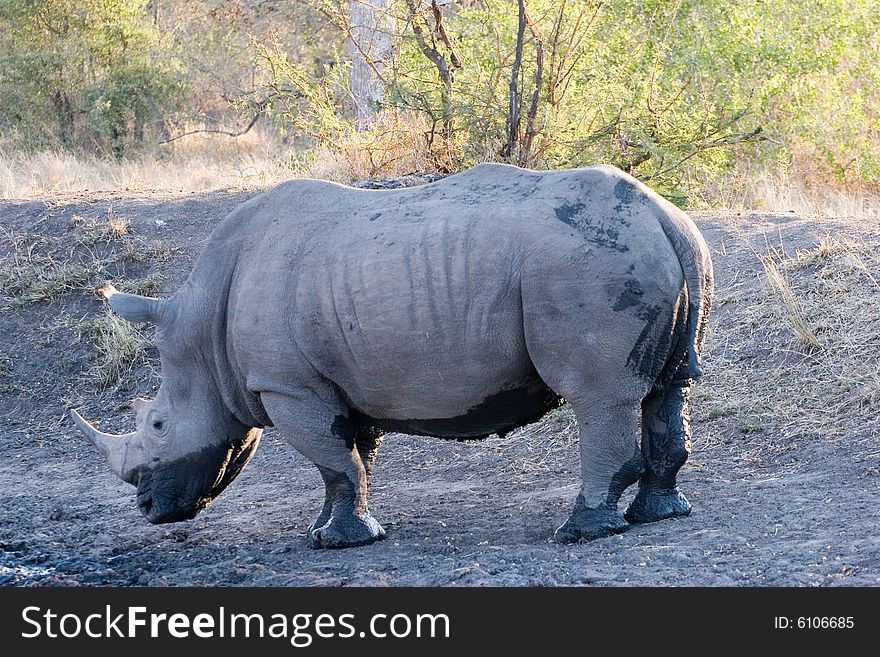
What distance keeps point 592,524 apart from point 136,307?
251cm

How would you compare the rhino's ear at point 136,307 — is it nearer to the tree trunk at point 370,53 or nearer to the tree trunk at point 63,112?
the tree trunk at point 370,53

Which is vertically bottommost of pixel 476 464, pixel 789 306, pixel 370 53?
pixel 476 464

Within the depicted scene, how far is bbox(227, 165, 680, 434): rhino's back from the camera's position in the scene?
5188mm

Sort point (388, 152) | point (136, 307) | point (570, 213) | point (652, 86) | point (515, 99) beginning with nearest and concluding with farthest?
point (570, 213)
point (136, 307)
point (515, 99)
point (652, 86)
point (388, 152)

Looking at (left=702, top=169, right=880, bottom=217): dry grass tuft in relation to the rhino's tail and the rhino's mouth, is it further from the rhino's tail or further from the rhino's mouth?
the rhino's mouth

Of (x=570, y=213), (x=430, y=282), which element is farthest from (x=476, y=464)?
(x=570, y=213)

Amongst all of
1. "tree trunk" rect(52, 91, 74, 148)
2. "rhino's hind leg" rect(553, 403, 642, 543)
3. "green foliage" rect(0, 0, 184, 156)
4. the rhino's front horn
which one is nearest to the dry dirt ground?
"rhino's hind leg" rect(553, 403, 642, 543)

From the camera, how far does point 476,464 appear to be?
752 cm

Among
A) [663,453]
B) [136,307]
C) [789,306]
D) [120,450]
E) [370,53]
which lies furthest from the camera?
[370,53]

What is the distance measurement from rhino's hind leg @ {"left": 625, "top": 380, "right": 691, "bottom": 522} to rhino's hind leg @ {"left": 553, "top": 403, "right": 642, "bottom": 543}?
0.27m

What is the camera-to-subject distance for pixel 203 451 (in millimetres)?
6074

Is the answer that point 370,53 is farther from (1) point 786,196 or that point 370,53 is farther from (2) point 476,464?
(2) point 476,464

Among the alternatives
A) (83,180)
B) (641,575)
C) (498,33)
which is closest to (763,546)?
(641,575)

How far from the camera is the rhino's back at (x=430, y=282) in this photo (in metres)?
5.19
